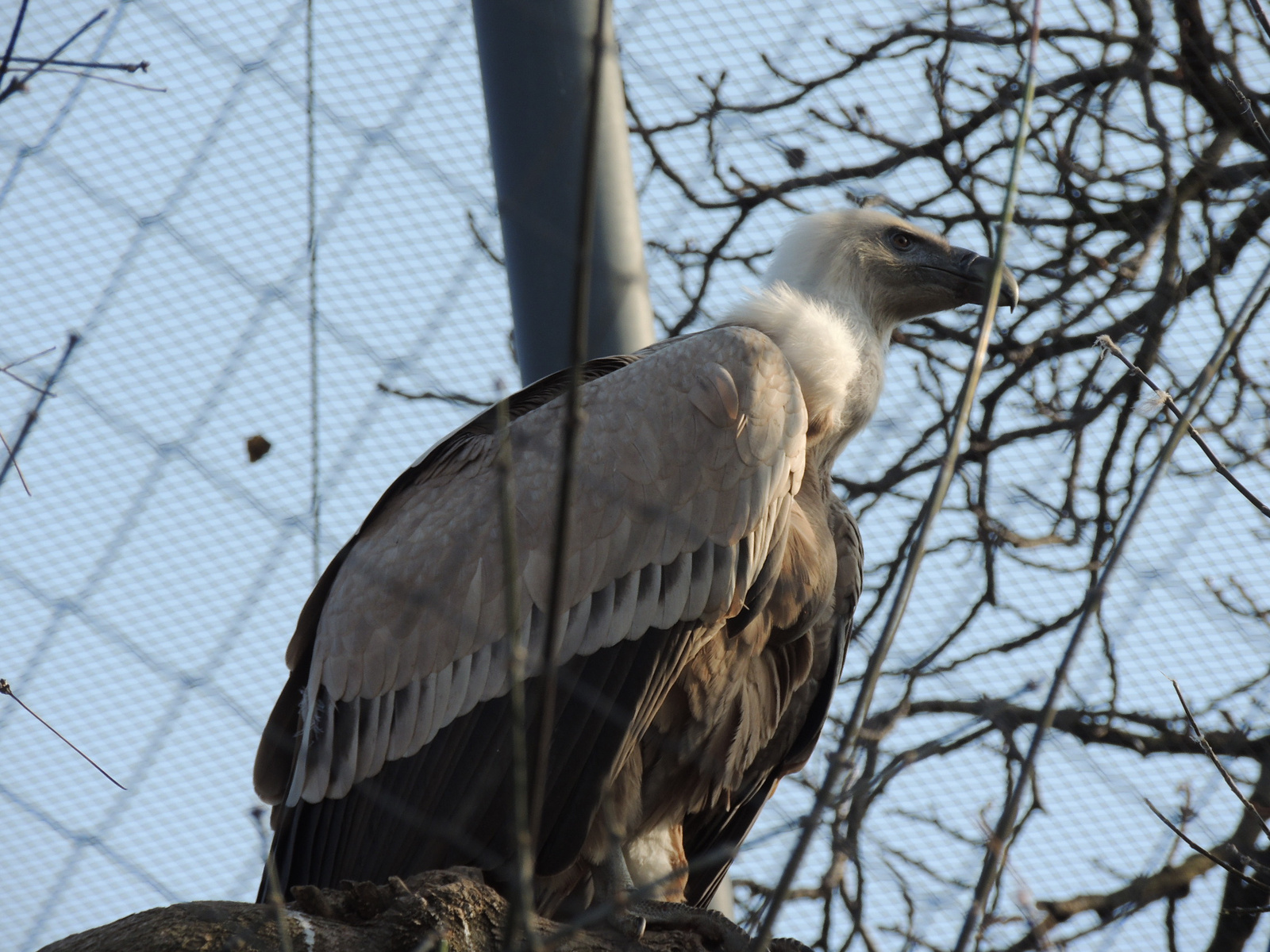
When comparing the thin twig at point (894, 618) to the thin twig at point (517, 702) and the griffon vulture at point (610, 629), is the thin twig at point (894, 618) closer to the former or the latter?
the thin twig at point (517, 702)

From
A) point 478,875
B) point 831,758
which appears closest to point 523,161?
point 478,875

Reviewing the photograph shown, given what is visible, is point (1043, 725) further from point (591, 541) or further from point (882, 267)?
point (882, 267)

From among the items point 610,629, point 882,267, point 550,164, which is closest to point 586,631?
point 610,629

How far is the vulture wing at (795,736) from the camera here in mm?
3873

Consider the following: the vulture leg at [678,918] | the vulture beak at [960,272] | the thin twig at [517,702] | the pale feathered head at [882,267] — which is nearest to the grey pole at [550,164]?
the pale feathered head at [882,267]

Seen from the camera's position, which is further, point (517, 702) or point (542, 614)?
point (542, 614)

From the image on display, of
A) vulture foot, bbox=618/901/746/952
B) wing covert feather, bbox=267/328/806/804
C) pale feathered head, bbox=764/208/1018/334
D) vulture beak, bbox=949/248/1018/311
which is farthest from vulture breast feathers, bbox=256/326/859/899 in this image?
vulture beak, bbox=949/248/1018/311

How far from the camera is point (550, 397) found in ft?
12.5

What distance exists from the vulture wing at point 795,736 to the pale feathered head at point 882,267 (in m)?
0.79

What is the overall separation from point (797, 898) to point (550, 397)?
2.27 m

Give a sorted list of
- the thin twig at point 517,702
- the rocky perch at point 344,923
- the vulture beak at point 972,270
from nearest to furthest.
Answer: the thin twig at point 517,702, the rocky perch at point 344,923, the vulture beak at point 972,270

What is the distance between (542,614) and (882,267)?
1799 mm

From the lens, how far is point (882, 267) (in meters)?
4.40

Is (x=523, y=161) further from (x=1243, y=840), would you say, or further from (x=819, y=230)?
(x=1243, y=840)
